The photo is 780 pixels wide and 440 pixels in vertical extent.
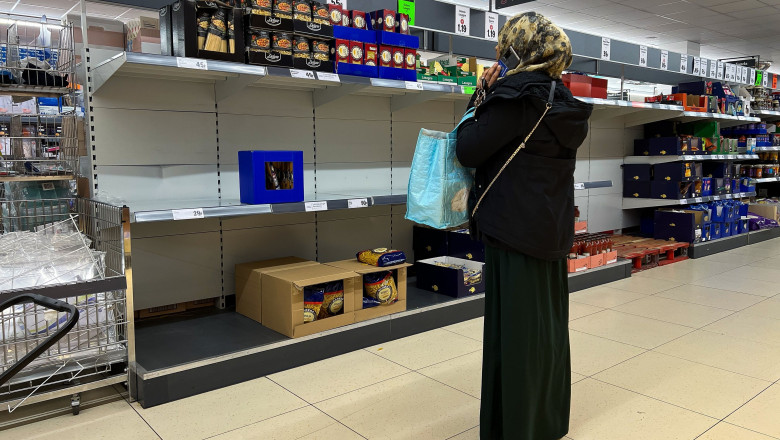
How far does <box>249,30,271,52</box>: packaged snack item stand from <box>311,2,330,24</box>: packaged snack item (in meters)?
0.30

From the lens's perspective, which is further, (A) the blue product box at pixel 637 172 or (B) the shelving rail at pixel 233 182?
(A) the blue product box at pixel 637 172

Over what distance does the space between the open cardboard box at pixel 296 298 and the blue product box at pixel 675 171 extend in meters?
4.13

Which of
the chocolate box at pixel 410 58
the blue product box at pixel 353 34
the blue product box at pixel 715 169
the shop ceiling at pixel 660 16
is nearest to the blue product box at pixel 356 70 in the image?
the blue product box at pixel 353 34

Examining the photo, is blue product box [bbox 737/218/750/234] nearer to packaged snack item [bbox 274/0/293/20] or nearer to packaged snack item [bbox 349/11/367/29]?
packaged snack item [bbox 349/11/367/29]

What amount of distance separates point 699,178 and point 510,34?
5.11m

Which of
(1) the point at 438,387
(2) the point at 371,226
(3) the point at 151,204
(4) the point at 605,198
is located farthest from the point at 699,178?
(3) the point at 151,204

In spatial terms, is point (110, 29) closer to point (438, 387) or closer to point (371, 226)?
point (371, 226)

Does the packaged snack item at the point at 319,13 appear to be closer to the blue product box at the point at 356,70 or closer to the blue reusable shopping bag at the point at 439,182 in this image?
the blue product box at the point at 356,70

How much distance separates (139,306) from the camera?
119 inches

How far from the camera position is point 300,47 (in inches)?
114

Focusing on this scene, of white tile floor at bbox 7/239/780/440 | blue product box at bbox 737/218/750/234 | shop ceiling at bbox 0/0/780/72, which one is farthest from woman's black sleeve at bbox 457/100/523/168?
shop ceiling at bbox 0/0/780/72

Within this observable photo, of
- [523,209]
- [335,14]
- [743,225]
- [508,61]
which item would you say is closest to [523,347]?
[523,209]

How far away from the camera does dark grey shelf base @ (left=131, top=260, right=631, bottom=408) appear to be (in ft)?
8.00

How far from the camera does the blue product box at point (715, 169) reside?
6523 mm
